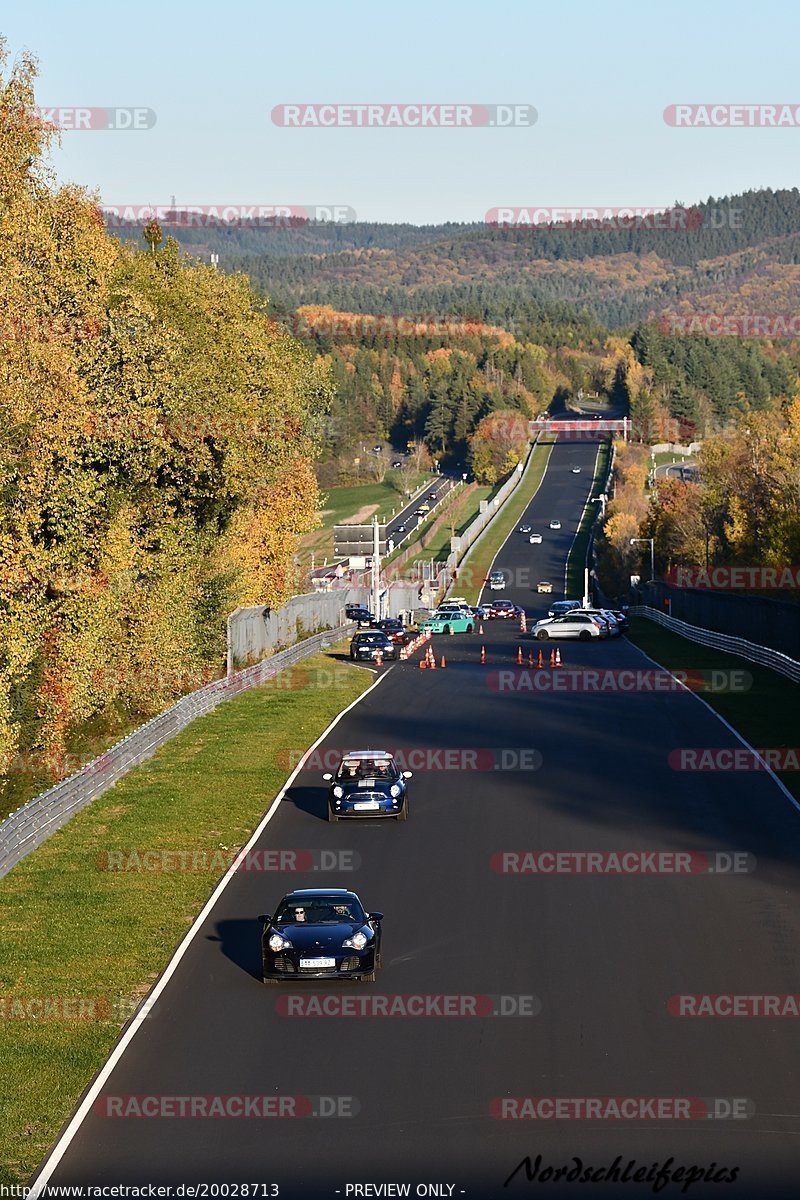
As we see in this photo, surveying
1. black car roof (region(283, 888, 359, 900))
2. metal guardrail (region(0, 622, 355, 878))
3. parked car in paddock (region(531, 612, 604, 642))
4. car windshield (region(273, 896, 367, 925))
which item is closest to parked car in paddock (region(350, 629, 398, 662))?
metal guardrail (region(0, 622, 355, 878))

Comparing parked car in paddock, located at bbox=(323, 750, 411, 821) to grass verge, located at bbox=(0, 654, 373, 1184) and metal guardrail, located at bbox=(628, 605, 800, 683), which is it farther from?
metal guardrail, located at bbox=(628, 605, 800, 683)

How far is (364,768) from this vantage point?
33.3 meters

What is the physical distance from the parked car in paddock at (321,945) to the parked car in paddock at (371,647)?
163 feet

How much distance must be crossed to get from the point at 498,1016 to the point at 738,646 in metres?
50.3

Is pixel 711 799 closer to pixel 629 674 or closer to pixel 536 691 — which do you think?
pixel 536 691

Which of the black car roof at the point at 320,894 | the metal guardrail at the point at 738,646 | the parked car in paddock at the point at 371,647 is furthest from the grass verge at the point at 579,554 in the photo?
the black car roof at the point at 320,894

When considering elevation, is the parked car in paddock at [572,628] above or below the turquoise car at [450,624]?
above

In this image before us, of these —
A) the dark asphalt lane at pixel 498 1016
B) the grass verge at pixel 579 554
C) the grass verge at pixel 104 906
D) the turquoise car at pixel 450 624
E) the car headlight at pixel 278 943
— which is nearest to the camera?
the dark asphalt lane at pixel 498 1016

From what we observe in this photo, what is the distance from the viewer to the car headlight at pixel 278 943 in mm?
20530

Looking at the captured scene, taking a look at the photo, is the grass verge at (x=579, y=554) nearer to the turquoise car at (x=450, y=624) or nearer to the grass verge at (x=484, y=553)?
the grass verge at (x=484, y=553)

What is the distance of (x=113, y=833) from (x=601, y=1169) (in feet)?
65.7

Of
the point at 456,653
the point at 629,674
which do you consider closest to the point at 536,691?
the point at 629,674

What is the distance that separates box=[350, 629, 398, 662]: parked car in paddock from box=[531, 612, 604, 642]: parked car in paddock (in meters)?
10.8

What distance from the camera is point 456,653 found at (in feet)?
244
